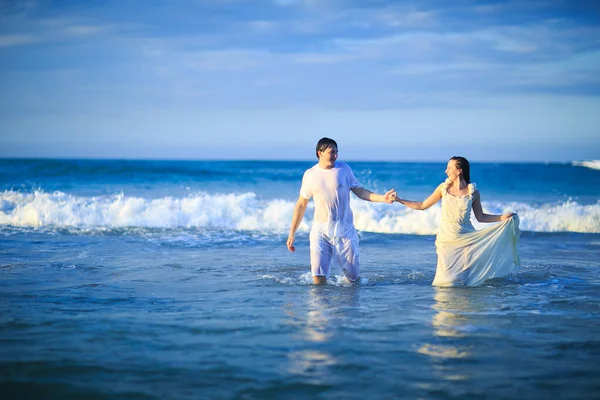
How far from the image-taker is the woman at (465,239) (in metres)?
8.41

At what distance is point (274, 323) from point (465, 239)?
3.19 m

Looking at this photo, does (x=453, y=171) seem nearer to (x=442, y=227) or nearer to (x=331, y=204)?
(x=442, y=227)

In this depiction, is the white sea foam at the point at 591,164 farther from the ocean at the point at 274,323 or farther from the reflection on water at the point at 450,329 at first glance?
the reflection on water at the point at 450,329

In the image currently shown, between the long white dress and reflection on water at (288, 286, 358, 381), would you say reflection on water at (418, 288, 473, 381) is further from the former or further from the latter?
reflection on water at (288, 286, 358, 381)

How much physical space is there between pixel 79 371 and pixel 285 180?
127 ft

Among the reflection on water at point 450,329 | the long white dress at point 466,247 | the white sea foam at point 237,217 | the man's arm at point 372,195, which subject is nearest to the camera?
the reflection on water at point 450,329

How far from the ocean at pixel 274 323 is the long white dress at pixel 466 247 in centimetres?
25

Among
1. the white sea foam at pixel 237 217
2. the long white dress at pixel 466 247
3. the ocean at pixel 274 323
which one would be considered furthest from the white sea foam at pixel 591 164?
the long white dress at pixel 466 247

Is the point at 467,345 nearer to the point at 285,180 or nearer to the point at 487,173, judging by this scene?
the point at 285,180

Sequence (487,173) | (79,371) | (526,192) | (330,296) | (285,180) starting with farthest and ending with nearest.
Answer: (487,173) < (285,180) < (526,192) < (330,296) < (79,371)

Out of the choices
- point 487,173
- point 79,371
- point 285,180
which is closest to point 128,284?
point 79,371

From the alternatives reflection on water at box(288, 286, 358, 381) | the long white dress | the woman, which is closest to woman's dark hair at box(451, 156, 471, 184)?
the woman

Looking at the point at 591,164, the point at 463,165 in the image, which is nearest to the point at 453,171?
the point at 463,165

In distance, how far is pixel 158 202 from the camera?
75.6ft
